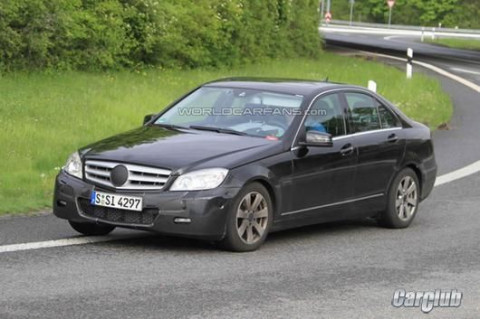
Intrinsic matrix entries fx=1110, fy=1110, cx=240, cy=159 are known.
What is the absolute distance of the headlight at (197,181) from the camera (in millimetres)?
8820

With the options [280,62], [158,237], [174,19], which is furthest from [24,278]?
[280,62]

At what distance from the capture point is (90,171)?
30.1 ft

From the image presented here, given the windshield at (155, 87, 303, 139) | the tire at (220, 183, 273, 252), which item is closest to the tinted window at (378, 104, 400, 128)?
the windshield at (155, 87, 303, 139)

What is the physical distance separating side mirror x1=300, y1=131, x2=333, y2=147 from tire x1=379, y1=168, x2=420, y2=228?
138 cm

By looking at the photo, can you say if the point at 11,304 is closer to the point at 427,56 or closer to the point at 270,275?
the point at 270,275

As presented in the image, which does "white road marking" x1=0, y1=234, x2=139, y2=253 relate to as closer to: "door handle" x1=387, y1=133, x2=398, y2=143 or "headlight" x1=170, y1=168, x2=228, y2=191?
"headlight" x1=170, y1=168, x2=228, y2=191

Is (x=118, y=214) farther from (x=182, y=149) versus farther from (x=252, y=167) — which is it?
(x=252, y=167)

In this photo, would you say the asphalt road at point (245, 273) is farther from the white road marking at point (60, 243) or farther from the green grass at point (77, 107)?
the green grass at point (77, 107)

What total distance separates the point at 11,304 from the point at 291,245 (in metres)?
3.44

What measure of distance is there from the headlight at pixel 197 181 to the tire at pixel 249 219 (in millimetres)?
249

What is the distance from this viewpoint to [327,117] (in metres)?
10.4

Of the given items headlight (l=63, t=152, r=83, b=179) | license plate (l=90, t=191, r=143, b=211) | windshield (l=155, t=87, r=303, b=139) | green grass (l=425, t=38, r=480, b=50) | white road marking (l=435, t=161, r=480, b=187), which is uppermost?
windshield (l=155, t=87, r=303, b=139)

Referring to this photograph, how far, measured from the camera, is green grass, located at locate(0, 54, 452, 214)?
13.1m

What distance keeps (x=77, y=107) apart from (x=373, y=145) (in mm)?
8536
